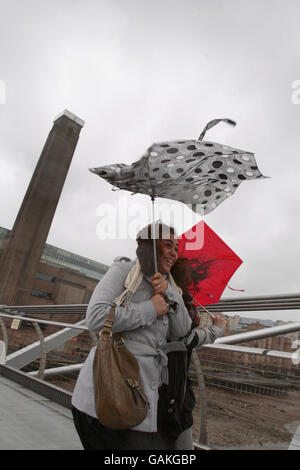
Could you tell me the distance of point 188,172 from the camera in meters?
1.72

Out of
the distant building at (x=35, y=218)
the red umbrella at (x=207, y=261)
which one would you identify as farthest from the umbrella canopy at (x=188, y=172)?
the distant building at (x=35, y=218)

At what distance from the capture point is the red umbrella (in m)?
1.99

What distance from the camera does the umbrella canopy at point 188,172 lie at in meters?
1.57

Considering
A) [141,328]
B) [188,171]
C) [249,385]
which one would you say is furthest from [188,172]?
[249,385]

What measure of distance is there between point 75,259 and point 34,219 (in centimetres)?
1986

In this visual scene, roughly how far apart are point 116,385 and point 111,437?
200 millimetres

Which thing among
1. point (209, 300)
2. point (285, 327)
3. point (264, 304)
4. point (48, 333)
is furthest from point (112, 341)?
point (48, 333)

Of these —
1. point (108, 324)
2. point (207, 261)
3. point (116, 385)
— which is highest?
point (207, 261)

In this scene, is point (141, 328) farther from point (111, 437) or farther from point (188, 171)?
point (188, 171)

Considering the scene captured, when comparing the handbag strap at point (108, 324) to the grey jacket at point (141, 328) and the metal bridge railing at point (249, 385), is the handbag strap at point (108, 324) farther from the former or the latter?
the metal bridge railing at point (249, 385)

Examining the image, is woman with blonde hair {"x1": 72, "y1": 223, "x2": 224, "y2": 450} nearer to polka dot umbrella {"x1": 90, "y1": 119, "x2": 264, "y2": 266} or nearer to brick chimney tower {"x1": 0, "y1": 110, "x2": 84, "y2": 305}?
polka dot umbrella {"x1": 90, "y1": 119, "x2": 264, "y2": 266}
